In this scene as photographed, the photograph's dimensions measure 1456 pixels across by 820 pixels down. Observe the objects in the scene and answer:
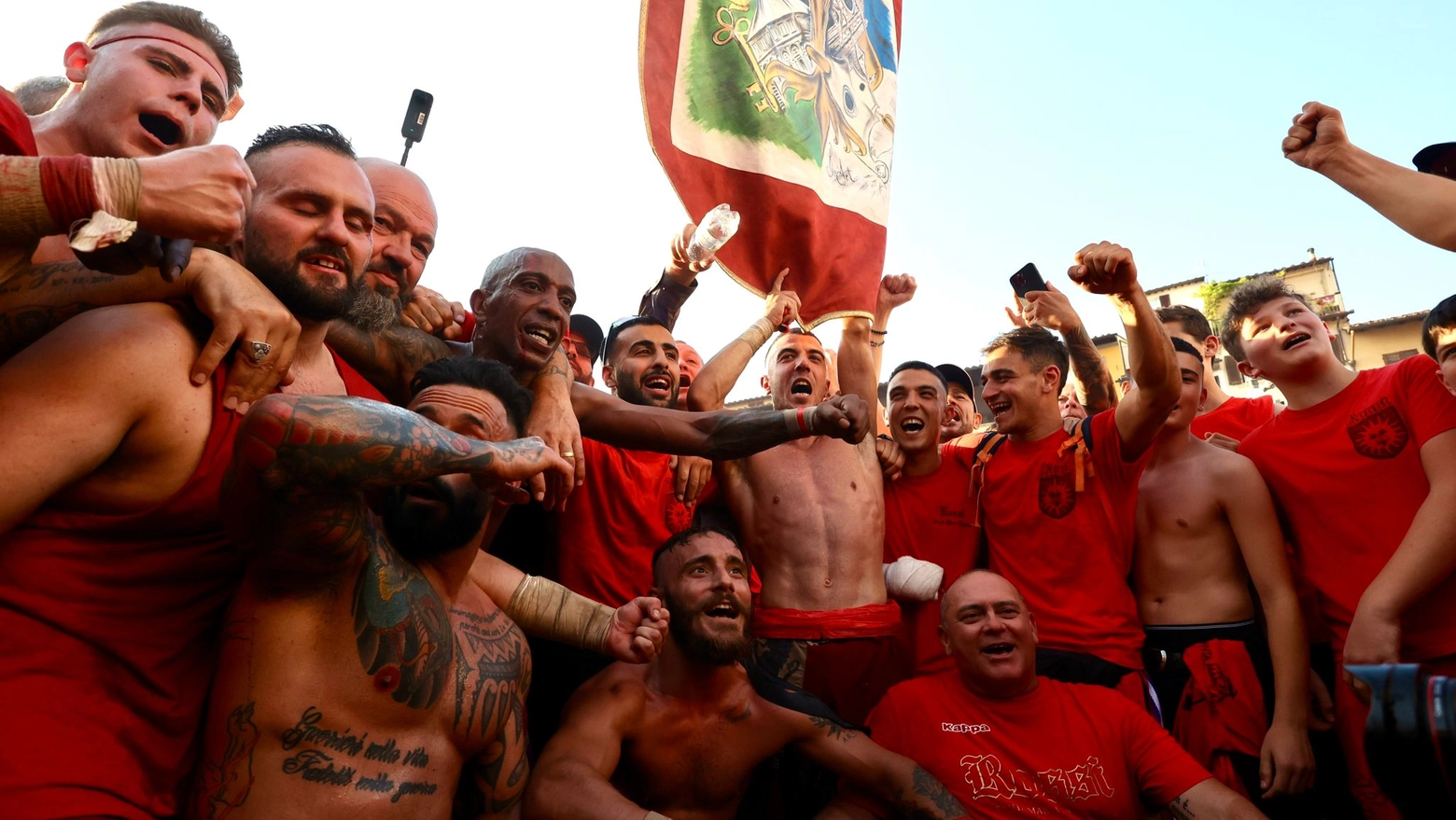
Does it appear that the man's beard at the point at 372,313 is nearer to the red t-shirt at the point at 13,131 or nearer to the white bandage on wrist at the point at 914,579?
the red t-shirt at the point at 13,131

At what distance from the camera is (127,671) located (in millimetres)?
2361

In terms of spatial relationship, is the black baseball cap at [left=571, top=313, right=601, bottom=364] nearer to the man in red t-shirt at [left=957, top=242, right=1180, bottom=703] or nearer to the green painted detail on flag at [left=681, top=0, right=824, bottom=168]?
the green painted detail on flag at [left=681, top=0, right=824, bottom=168]

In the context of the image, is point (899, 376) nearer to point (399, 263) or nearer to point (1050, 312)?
point (1050, 312)

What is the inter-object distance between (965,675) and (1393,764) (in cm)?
300

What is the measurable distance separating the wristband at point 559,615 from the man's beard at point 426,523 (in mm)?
692

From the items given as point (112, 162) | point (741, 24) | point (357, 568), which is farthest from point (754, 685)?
point (741, 24)

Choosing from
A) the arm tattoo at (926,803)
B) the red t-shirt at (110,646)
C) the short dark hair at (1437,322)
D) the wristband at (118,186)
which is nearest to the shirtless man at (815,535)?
the arm tattoo at (926,803)

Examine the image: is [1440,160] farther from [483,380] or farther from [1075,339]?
[483,380]

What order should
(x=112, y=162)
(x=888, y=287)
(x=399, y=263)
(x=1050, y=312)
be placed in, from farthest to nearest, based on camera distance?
(x=888, y=287) < (x=1050, y=312) < (x=399, y=263) < (x=112, y=162)

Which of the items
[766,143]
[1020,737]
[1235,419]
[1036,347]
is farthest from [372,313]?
[1235,419]

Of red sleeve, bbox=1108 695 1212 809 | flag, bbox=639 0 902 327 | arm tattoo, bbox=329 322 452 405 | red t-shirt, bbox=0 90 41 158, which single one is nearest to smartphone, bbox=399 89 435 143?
flag, bbox=639 0 902 327

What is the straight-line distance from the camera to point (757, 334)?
16.3 feet

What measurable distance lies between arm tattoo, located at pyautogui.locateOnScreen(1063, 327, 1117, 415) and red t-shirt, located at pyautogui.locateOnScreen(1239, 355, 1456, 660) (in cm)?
122

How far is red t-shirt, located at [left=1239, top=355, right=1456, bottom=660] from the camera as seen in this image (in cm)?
376
